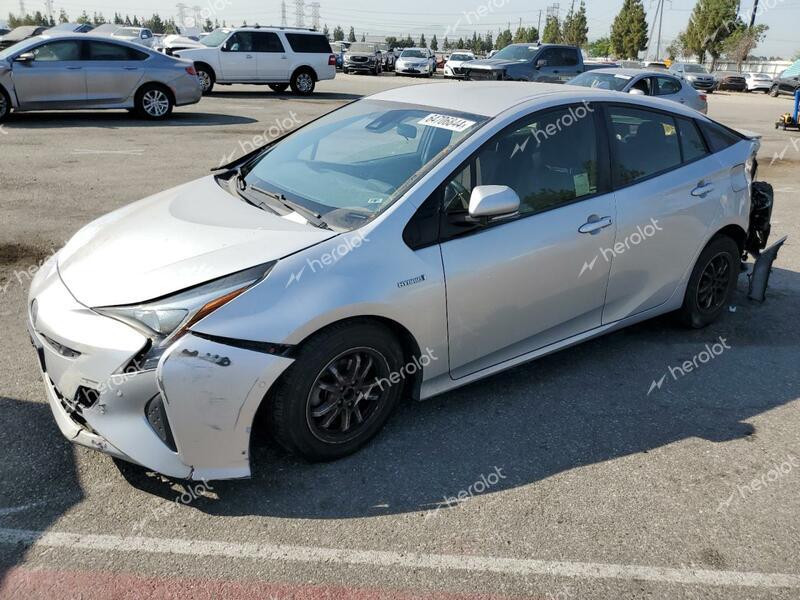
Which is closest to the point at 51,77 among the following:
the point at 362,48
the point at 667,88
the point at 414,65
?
the point at 667,88

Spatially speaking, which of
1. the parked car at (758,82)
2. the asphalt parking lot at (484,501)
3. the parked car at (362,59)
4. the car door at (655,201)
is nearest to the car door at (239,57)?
the parked car at (362,59)

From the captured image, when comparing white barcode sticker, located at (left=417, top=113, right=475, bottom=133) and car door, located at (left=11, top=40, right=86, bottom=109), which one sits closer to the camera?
white barcode sticker, located at (left=417, top=113, right=475, bottom=133)

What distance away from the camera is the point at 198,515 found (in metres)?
2.96

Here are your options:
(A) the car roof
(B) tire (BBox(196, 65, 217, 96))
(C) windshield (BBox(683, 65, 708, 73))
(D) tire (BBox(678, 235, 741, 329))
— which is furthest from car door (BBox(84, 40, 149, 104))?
(C) windshield (BBox(683, 65, 708, 73))

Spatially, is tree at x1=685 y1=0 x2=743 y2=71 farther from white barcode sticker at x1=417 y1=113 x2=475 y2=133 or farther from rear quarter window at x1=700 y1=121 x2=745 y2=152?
white barcode sticker at x1=417 y1=113 x2=475 y2=133

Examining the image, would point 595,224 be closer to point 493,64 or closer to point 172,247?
point 172,247

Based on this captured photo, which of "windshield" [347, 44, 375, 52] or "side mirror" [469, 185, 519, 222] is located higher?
"side mirror" [469, 185, 519, 222]

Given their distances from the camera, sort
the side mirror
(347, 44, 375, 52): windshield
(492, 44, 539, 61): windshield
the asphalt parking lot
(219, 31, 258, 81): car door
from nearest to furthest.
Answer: the asphalt parking lot, the side mirror, (219, 31, 258, 81): car door, (492, 44, 539, 61): windshield, (347, 44, 375, 52): windshield

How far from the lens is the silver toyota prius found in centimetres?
283

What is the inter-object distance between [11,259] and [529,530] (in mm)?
5076

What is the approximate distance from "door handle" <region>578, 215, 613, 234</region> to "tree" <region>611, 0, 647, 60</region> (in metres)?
79.2

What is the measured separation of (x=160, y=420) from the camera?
2.78m

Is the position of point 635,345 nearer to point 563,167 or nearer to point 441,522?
point 563,167

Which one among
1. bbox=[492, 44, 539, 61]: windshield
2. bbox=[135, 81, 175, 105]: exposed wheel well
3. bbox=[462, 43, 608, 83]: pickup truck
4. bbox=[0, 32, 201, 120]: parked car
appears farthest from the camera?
bbox=[492, 44, 539, 61]: windshield
